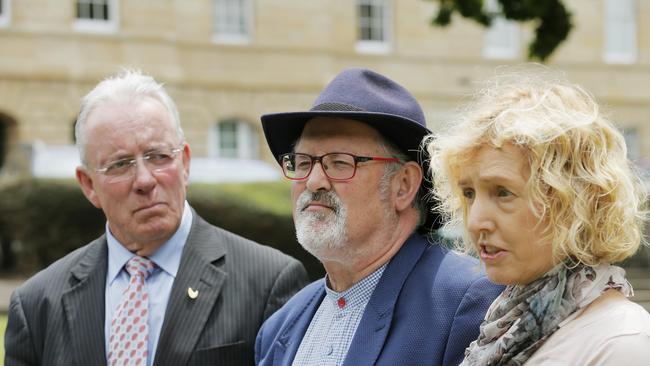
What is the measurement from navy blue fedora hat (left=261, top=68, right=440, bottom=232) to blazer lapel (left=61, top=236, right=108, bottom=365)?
1016 millimetres

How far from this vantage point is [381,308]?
2980mm

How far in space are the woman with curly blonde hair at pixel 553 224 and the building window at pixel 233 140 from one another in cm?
2279

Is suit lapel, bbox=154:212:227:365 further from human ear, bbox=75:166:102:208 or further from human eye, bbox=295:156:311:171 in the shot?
human eye, bbox=295:156:311:171

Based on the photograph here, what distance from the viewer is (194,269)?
375 centimetres

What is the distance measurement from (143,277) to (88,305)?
9.0 inches

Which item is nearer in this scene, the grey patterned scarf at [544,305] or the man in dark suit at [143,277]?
the grey patterned scarf at [544,305]

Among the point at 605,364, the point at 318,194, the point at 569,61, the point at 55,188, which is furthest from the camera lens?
the point at 569,61

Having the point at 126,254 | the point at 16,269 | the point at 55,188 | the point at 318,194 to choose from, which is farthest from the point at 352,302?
the point at 16,269

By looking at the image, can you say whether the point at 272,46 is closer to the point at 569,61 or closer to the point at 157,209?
the point at 569,61

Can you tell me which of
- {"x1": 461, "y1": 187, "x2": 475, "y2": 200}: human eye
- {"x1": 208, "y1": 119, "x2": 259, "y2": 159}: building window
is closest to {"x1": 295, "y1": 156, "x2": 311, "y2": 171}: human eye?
{"x1": 461, "y1": 187, "x2": 475, "y2": 200}: human eye

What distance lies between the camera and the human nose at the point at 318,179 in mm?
3021

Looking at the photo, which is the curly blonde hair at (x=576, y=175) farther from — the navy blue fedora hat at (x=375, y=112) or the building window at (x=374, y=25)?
the building window at (x=374, y=25)

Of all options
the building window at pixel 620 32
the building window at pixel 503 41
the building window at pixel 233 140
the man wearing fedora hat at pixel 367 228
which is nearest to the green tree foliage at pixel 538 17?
the man wearing fedora hat at pixel 367 228

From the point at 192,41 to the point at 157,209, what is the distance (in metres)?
21.5
